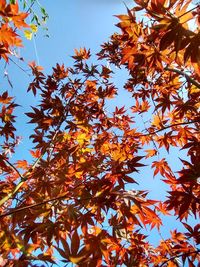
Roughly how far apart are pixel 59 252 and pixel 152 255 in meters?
2.48

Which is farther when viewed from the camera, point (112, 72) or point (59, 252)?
point (112, 72)

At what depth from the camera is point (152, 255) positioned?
3.51 meters

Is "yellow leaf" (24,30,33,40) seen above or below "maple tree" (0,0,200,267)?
above

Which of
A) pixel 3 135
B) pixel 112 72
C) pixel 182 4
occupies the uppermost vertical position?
pixel 112 72

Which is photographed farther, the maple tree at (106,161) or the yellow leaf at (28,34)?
the yellow leaf at (28,34)

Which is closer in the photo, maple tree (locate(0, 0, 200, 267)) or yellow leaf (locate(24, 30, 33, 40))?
maple tree (locate(0, 0, 200, 267))

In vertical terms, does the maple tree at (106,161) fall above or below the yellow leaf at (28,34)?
below

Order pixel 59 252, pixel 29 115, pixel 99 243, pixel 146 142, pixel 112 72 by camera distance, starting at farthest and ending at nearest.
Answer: pixel 112 72, pixel 146 142, pixel 29 115, pixel 99 243, pixel 59 252

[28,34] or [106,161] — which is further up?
[28,34]

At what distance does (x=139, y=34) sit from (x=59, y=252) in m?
2.08

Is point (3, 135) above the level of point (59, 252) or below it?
above

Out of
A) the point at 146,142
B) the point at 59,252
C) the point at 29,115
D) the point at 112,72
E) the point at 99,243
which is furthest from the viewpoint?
the point at 112,72

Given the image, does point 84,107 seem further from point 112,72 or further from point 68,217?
point 68,217

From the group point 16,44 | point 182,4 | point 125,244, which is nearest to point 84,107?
point 16,44
